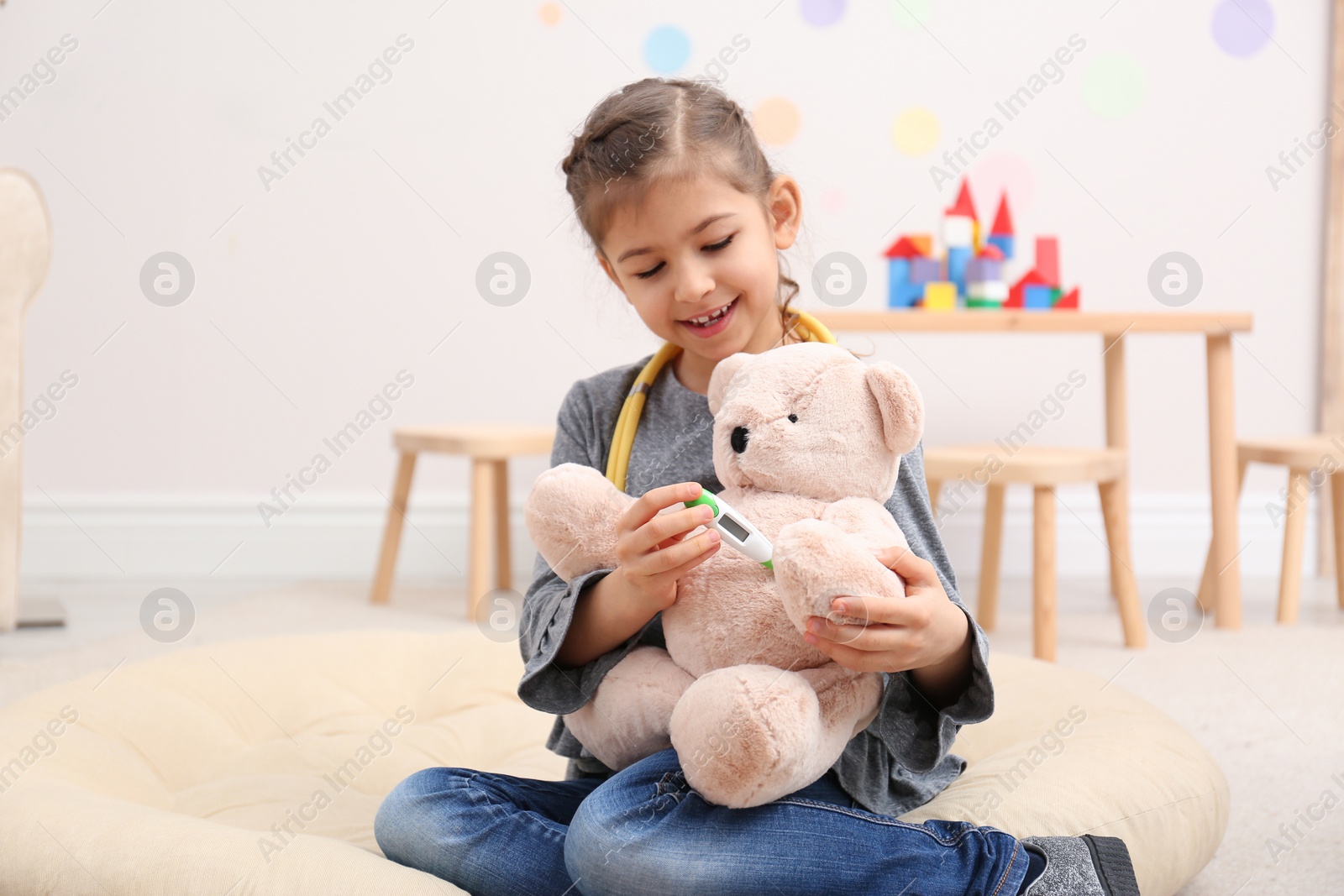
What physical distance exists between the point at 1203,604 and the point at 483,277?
1654mm

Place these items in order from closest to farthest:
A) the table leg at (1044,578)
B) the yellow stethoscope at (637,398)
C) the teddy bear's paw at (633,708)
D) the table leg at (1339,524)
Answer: the teddy bear's paw at (633,708), the yellow stethoscope at (637,398), the table leg at (1044,578), the table leg at (1339,524)

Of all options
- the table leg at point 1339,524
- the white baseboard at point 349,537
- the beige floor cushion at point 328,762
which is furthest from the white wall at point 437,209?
the beige floor cushion at point 328,762

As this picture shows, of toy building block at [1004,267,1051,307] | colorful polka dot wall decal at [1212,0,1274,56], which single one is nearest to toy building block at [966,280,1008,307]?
toy building block at [1004,267,1051,307]

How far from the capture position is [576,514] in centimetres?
81

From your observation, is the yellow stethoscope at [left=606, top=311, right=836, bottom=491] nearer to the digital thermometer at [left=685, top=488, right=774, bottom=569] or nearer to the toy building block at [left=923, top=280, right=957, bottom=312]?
the digital thermometer at [left=685, top=488, right=774, bottom=569]

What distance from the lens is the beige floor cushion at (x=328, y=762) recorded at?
0.79 m

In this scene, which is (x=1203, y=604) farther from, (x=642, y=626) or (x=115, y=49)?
(x=115, y=49)

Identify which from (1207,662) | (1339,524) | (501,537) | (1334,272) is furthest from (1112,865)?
(1334,272)

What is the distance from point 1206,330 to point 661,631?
1.54 metres

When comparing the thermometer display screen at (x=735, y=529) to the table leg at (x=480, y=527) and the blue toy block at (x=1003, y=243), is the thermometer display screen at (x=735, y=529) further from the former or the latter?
the blue toy block at (x=1003, y=243)

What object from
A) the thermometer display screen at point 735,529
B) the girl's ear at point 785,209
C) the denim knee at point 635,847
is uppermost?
the girl's ear at point 785,209

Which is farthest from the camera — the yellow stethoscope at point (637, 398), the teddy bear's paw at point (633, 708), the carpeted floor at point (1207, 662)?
the carpeted floor at point (1207, 662)

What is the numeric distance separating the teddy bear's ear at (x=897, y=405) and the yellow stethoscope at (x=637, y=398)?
16cm

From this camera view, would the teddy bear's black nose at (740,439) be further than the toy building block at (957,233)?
No
